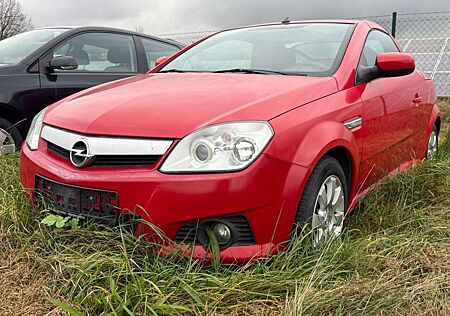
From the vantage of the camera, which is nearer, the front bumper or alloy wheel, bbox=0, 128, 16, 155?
the front bumper

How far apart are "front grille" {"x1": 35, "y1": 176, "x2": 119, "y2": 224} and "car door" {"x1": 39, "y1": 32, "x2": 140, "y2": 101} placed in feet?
6.99

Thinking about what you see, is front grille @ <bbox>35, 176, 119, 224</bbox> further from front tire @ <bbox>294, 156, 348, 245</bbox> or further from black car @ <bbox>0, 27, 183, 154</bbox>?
black car @ <bbox>0, 27, 183, 154</bbox>

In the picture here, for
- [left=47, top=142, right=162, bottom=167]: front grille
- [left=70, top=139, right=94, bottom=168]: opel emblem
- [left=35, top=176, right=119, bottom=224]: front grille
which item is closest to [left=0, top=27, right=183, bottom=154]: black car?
[left=35, top=176, right=119, bottom=224]: front grille

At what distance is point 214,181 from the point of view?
6.13 feet

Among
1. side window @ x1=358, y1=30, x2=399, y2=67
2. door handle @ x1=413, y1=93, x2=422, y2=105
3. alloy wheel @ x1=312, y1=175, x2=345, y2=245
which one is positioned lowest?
alloy wheel @ x1=312, y1=175, x2=345, y2=245

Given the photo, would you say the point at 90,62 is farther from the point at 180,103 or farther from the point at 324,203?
the point at 324,203

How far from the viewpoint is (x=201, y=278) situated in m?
1.87

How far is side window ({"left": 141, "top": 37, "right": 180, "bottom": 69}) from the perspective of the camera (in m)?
5.04

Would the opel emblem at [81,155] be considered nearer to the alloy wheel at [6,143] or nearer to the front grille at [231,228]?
the front grille at [231,228]

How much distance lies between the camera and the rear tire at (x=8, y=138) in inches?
149

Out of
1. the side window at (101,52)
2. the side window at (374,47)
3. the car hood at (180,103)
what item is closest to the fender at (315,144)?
the car hood at (180,103)

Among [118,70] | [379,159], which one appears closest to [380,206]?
[379,159]

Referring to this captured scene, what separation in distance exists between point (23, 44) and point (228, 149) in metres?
3.23

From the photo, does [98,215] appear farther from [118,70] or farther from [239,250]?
[118,70]
